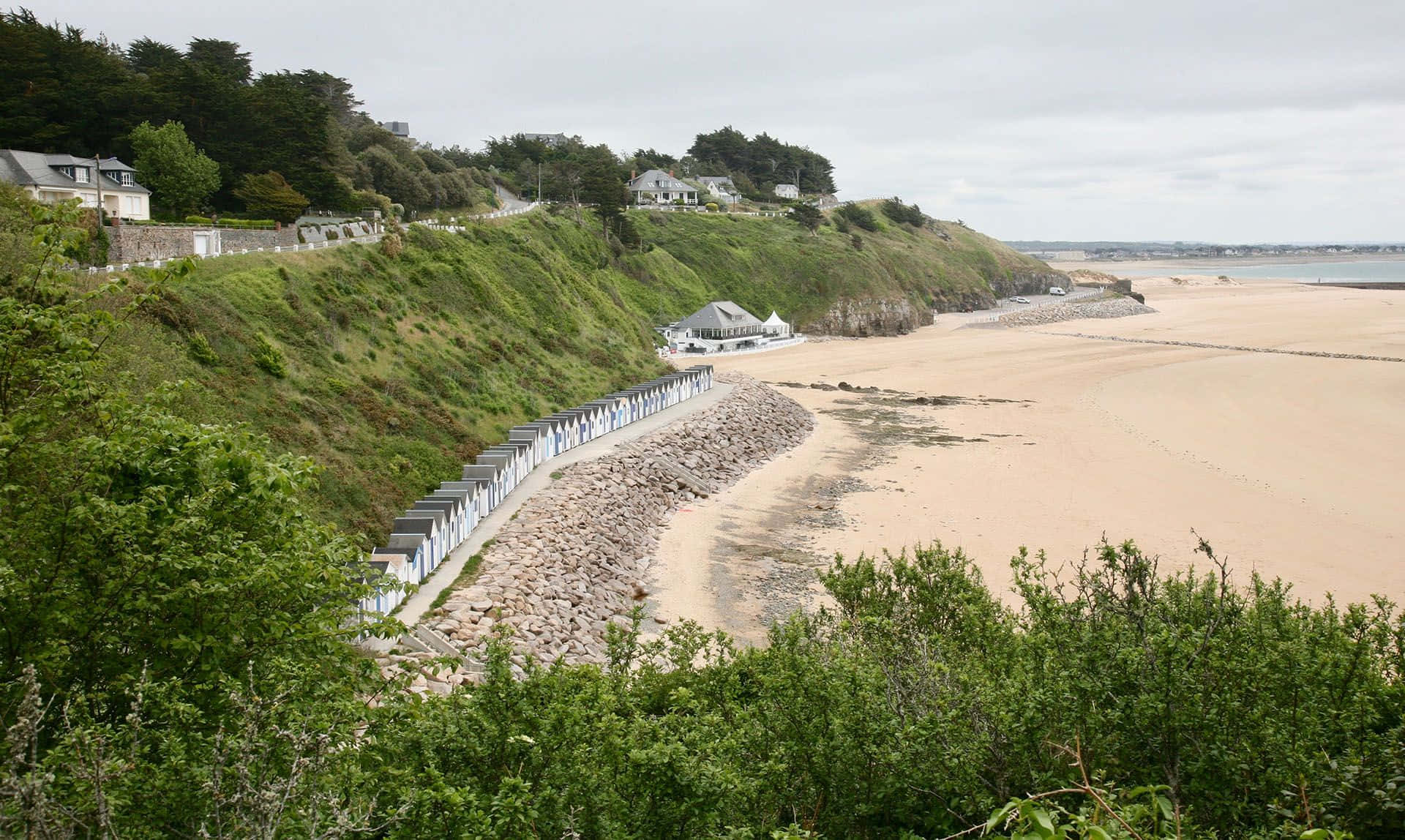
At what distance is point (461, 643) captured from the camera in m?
17.5

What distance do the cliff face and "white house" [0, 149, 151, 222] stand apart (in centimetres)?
4368

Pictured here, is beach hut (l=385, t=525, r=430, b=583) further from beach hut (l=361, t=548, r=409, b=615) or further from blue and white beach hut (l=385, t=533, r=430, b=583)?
beach hut (l=361, t=548, r=409, b=615)

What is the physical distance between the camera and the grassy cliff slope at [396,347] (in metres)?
24.7

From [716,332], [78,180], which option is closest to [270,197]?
[78,180]

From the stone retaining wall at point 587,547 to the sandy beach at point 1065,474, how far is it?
1145 mm

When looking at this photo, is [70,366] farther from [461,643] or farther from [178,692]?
[461,643]

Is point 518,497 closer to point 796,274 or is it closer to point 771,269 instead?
point 771,269

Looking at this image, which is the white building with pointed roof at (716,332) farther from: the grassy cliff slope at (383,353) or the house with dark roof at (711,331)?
the grassy cliff slope at (383,353)

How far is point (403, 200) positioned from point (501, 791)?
195 feet

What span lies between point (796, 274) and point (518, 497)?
73737 mm

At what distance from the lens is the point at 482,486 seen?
26.0m

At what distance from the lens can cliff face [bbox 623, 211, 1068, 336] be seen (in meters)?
89.1

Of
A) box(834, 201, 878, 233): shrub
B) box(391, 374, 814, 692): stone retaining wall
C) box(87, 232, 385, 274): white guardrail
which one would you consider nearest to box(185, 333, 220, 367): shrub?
box(87, 232, 385, 274): white guardrail

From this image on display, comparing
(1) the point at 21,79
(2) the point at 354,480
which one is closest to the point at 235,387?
(2) the point at 354,480
